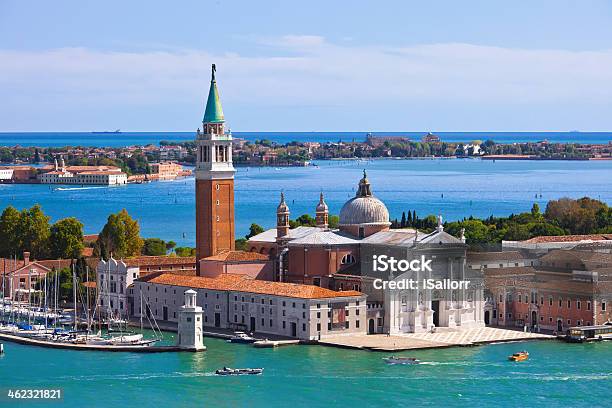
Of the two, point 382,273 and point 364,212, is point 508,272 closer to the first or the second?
point 364,212

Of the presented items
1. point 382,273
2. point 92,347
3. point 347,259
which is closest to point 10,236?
point 347,259

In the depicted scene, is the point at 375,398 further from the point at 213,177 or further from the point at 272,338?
the point at 213,177

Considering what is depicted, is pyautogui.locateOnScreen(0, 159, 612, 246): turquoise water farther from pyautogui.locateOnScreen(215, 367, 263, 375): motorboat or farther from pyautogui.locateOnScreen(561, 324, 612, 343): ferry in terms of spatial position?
pyautogui.locateOnScreen(215, 367, 263, 375): motorboat

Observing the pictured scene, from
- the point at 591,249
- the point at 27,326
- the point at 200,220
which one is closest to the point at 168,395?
the point at 27,326

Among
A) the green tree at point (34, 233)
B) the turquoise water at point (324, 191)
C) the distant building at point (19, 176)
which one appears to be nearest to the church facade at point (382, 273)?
the green tree at point (34, 233)

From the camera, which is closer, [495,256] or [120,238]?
→ [495,256]

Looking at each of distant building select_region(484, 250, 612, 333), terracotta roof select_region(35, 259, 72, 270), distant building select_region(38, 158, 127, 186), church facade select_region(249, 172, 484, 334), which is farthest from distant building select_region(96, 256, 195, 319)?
distant building select_region(38, 158, 127, 186)

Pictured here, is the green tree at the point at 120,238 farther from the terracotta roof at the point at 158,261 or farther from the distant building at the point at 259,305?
the distant building at the point at 259,305
